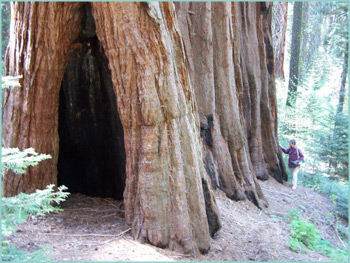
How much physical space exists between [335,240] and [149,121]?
5243 millimetres

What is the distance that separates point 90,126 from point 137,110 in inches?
93.4

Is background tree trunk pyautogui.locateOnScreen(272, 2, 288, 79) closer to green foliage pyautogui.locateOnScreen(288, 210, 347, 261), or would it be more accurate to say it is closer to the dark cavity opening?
green foliage pyautogui.locateOnScreen(288, 210, 347, 261)

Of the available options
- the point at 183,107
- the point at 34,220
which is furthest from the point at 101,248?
the point at 183,107

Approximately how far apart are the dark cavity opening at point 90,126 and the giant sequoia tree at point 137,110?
0.02m

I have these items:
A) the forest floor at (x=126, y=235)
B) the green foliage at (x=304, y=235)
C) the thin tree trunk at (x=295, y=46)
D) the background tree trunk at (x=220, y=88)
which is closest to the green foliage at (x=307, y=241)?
the green foliage at (x=304, y=235)

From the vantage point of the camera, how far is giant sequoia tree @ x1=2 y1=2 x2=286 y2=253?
4234mm

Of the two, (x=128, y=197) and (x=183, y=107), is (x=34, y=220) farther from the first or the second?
(x=183, y=107)

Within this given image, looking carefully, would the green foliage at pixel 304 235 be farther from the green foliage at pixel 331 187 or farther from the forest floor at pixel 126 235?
the green foliage at pixel 331 187

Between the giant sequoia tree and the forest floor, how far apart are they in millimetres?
259

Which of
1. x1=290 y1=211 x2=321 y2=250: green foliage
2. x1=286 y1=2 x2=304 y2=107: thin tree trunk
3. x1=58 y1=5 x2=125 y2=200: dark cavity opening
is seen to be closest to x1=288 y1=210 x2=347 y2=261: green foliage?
x1=290 y1=211 x2=321 y2=250: green foliage

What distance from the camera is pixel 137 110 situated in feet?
14.0

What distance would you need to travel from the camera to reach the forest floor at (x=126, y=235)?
13.1 ft

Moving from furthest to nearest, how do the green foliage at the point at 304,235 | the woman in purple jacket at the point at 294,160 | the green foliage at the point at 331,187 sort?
the woman in purple jacket at the point at 294,160, the green foliage at the point at 331,187, the green foliage at the point at 304,235

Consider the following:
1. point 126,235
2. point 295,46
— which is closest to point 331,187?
point 126,235
